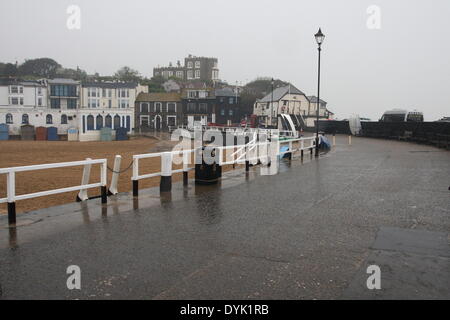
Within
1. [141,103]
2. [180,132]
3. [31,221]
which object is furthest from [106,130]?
[31,221]

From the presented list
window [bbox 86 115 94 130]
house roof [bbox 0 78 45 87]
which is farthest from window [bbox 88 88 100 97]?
window [bbox 86 115 94 130]

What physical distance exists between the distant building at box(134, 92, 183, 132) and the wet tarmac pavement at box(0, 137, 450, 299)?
8438 cm

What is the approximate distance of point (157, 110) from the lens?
95.2 meters

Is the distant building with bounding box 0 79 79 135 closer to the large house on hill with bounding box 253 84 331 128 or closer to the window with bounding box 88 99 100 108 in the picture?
the window with bounding box 88 99 100 108

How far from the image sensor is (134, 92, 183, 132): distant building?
3743 inches

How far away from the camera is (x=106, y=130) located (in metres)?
67.6

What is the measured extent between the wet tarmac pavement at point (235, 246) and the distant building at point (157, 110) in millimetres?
84383

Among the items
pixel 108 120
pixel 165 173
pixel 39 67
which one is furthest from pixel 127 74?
pixel 165 173

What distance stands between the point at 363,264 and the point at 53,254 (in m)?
4.66

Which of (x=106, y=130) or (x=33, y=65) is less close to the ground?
(x=33, y=65)

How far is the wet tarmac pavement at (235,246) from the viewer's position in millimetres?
5211

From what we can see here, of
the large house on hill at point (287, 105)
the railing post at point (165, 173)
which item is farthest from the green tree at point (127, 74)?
the railing post at point (165, 173)

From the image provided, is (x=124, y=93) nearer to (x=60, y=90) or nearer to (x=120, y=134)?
(x=60, y=90)

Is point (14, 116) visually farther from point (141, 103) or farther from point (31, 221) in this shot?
point (31, 221)
